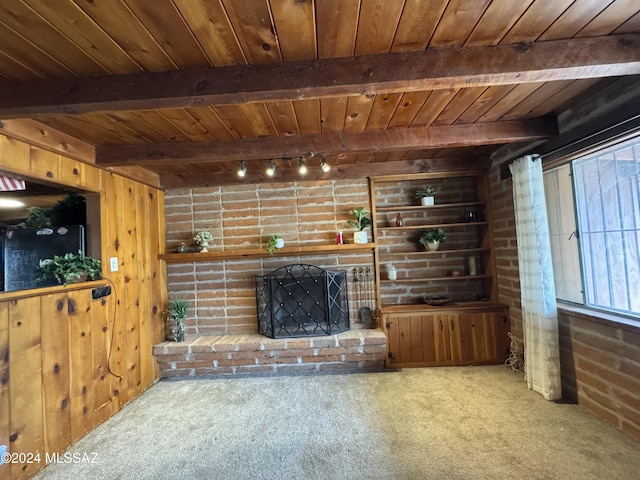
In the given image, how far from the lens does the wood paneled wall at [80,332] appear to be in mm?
1772

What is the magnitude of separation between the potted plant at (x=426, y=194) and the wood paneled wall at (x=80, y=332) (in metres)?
3.02

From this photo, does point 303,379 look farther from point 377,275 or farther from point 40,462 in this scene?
point 40,462

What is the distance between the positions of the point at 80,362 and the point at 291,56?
2558mm

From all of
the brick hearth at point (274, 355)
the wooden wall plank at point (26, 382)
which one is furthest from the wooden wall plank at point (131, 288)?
the wooden wall plank at point (26, 382)

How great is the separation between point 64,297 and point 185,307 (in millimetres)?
1312

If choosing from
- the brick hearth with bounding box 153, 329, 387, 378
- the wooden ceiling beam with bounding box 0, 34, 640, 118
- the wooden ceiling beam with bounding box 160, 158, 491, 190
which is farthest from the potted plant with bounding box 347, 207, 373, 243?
the wooden ceiling beam with bounding box 0, 34, 640, 118

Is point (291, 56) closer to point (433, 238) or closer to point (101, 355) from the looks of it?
point (433, 238)

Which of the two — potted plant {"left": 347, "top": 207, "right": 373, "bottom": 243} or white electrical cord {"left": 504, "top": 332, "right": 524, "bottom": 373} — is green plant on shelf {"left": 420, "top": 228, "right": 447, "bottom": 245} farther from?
white electrical cord {"left": 504, "top": 332, "right": 524, "bottom": 373}

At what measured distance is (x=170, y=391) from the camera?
2.85m

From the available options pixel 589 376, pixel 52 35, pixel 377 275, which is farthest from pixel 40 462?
pixel 589 376

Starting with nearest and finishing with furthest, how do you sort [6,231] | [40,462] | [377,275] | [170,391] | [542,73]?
[542,73] → [40,462] → [6,231] → [170,391] → [377,275]

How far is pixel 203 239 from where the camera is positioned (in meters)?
3.36

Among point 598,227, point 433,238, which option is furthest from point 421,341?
point 598,227

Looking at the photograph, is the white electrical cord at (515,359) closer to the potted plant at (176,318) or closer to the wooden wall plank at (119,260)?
the potted plant at (176,318)
